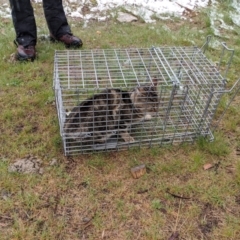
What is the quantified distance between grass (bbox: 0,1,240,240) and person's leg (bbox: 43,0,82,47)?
0.89m

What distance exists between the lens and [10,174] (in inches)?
82.0

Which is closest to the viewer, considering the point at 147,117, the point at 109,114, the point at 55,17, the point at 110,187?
the point at 110,187

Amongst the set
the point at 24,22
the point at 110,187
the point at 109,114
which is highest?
the point at 109,114

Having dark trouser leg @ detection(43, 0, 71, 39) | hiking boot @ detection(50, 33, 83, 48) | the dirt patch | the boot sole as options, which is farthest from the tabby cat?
dark trouser leg @ detection(43, 0, 71, 39)

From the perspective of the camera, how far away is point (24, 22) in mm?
3223

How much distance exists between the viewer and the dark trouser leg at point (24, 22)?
10.3 ft

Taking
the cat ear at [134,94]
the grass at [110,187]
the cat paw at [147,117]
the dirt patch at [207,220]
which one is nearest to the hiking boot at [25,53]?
the grass at [110,187]

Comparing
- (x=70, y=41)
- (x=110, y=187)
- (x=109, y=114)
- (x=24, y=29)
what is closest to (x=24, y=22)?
(x=24, y=29)

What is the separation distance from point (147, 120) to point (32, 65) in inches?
58.3

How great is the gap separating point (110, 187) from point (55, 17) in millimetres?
2211

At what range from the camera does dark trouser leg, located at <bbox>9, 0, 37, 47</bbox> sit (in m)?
3.14

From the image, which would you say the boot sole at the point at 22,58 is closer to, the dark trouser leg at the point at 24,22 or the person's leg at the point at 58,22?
the dark trouser leg at the point at 24,22

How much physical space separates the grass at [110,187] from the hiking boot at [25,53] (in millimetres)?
515

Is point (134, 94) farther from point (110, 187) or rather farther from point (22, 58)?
point (22, 58)
